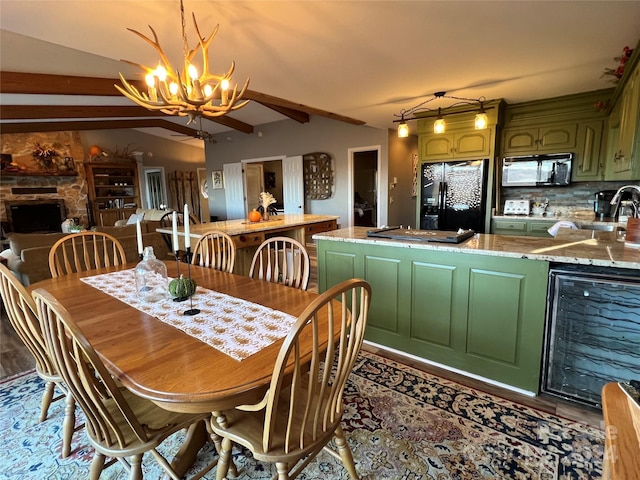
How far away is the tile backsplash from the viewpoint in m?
4.09

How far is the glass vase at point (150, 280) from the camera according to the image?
1.64m

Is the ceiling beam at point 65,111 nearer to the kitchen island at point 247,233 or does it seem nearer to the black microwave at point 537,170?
the kitchen island at point 247,233

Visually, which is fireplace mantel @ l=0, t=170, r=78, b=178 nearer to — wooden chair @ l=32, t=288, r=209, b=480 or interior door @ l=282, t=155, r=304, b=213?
interior door @ l=282, t=155, r=304, b=213

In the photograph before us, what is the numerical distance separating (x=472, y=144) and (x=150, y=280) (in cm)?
425

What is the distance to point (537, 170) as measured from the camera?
4168mm

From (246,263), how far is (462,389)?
8.50 ft

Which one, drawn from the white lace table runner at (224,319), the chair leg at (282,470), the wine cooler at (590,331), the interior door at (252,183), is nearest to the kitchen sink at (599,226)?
the wine cooler at (590,331)

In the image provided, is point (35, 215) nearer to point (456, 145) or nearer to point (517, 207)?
point (456, 145)

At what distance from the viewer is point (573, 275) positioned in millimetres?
1713

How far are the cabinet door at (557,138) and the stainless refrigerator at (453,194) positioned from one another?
715mm

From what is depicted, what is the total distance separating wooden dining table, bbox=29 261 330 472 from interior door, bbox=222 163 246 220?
22.3 ft

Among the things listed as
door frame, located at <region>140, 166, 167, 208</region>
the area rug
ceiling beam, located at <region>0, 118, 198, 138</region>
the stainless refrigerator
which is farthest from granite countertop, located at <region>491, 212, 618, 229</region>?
door frame, located at <region>140, 166, 167, 208</region>

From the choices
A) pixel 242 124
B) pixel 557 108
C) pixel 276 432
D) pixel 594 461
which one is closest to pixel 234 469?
pixel 276 432

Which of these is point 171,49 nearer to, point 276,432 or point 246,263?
point 246,263
